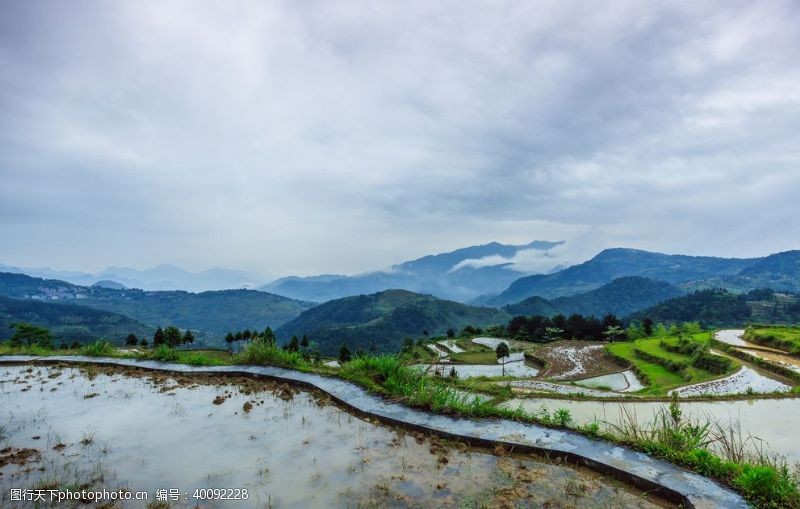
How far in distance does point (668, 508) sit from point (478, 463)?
232 centimetres

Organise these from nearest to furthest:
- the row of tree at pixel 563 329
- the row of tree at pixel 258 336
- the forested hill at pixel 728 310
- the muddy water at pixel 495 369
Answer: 1. the row of tree at pixel 258 336
2. the muddy water at pixel 495 369
3. the row of tree at pixel 563 329
4. the forested hill at pixel 728 310

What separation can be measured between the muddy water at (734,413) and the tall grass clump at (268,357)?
6248 mm

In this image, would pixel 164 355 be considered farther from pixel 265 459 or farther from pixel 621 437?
pixel 621 437

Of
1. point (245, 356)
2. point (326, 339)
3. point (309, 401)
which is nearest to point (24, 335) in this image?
point (245, 356)

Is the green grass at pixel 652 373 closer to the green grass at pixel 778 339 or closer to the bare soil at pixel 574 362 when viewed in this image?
the bare soil at pixel 574 362

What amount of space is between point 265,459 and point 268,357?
6807mm

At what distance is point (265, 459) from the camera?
6.01 metres

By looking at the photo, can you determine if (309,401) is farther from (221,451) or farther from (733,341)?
(733,341)

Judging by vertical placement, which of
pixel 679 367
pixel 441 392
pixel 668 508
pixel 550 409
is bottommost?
→ pixel 679 367

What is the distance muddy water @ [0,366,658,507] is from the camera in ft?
16.5

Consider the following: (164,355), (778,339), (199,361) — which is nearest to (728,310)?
(778,339)

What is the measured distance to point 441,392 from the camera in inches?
332

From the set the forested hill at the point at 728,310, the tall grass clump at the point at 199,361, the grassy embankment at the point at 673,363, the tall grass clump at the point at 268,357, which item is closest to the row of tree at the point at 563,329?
the grassy embankment at the point at 673,363

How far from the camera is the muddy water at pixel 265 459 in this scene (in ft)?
16.5
